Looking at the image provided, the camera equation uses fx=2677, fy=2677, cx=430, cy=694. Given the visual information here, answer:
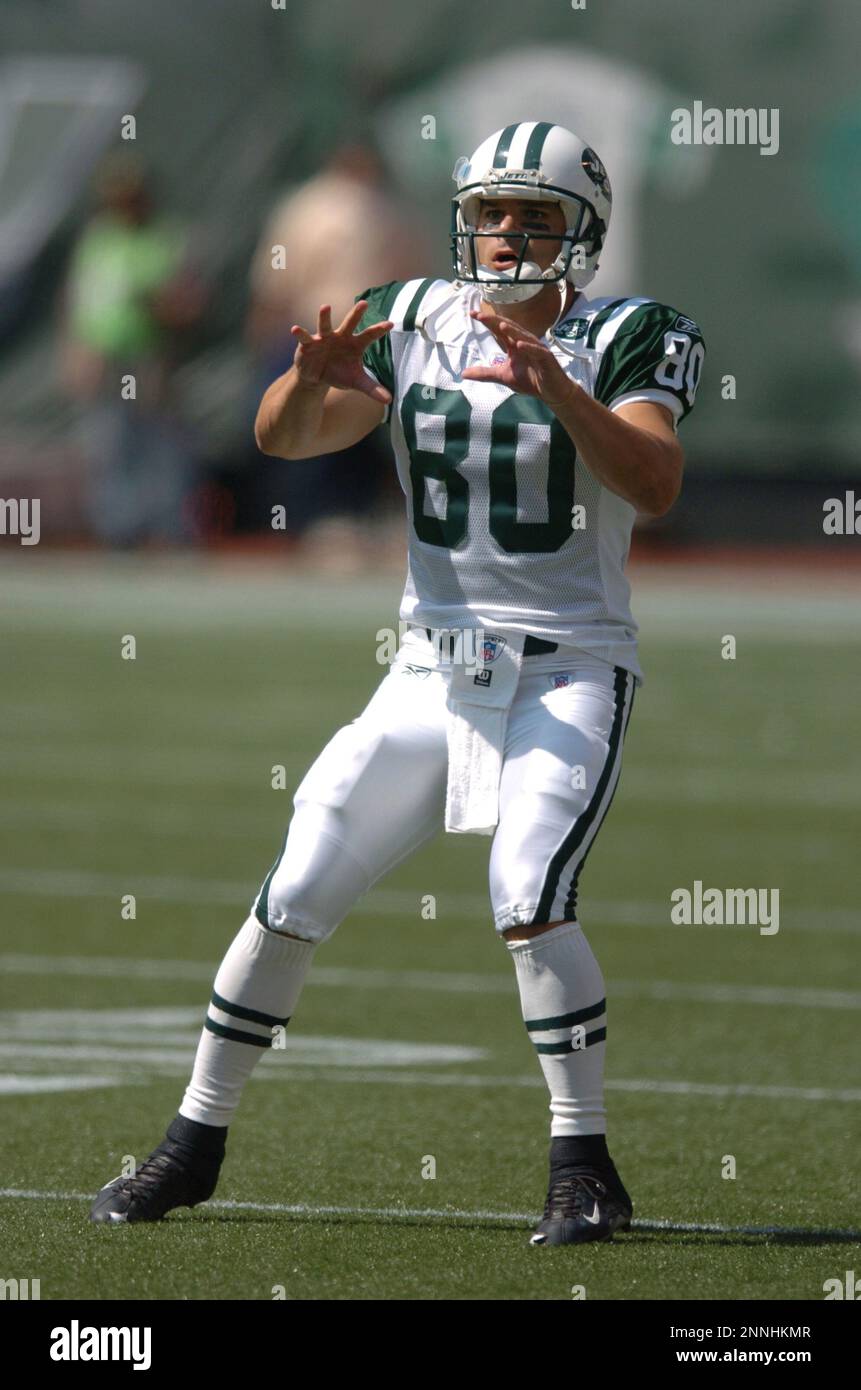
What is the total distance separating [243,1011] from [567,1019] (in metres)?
0.60

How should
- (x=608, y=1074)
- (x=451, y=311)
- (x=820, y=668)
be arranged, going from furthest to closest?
(x=820, y=668), (x=608, y=1074), (x=451, y=311)

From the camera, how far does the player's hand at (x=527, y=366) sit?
455cm

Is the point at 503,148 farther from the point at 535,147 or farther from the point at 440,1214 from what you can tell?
the point at 440,1214

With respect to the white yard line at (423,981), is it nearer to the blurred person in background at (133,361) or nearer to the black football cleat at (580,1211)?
the black football cleat at (580,1211)

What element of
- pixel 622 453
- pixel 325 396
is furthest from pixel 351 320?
pixel 622 453

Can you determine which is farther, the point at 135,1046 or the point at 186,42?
the point at 186,42

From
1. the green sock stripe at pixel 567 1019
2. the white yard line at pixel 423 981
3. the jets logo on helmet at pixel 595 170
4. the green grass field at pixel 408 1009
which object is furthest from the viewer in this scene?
the white yard line at pixel 423 981

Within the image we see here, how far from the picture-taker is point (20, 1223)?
4.82m

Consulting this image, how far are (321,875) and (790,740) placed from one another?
8479mm

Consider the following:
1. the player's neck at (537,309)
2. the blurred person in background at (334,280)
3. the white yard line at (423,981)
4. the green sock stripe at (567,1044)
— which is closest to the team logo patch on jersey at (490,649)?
the player's neck at (537,309)

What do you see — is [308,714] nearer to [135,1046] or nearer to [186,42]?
[135,1046]

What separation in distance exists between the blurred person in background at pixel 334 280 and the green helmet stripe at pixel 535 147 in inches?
560

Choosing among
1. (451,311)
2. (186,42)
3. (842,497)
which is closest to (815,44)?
(842,497)

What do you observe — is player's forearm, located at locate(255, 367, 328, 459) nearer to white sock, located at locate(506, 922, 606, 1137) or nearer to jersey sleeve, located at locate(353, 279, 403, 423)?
jersey sleeve, located at locate(353, 279, 403, 423)
